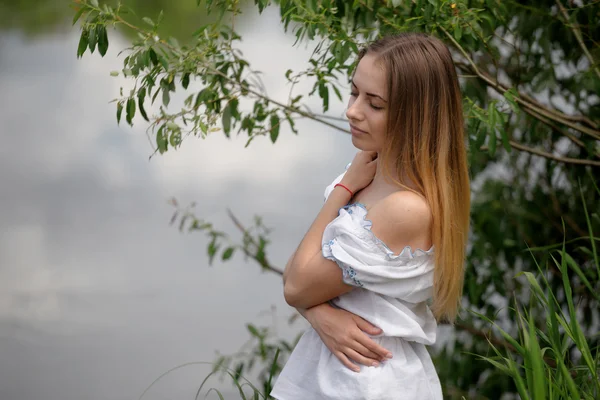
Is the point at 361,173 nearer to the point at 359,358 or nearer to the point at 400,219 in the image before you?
the point at 400,219

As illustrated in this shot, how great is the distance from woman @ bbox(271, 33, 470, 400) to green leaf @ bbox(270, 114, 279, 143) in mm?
1036

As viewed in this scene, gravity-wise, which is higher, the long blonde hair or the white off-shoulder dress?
the long blonde hair

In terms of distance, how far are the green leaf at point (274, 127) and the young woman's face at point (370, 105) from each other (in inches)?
42.0

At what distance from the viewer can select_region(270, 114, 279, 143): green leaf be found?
2.72 meters

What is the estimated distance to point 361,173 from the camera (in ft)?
5.73

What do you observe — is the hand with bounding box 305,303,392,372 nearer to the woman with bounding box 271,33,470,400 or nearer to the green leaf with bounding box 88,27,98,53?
the woman with bounding box 271,33,470,400

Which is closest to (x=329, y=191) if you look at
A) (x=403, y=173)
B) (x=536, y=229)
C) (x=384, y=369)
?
(x=403, y=173)

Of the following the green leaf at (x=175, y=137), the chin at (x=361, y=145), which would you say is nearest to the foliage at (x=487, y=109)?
→ the green leaf at (x=175, y=137)

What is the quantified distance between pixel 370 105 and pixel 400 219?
232 mm

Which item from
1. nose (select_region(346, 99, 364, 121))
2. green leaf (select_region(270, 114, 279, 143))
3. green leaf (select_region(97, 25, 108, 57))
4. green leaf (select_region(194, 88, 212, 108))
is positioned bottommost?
green leaf (select_region(270, 114, 279, 143))

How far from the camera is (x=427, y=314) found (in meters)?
1.74

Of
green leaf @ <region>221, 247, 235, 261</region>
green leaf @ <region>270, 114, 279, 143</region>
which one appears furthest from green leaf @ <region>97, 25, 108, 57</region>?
green leaf @ <region>221, 247, 235, 261</region>

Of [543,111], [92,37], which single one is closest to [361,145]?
[92,37]

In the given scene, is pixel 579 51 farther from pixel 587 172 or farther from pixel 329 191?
pixel 329 191
